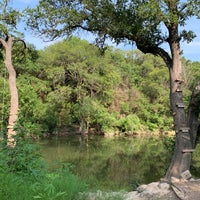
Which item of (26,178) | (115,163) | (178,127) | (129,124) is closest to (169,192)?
(178,127)

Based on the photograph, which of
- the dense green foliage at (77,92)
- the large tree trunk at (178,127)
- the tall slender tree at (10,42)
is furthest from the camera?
the dense green foliage at (77,92)

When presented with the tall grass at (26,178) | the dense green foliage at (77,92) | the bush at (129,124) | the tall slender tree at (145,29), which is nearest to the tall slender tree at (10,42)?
the tall slender tree at (145,29)

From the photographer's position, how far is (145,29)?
8.28 metres

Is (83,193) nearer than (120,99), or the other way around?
(83,193)

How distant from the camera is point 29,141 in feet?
15.5

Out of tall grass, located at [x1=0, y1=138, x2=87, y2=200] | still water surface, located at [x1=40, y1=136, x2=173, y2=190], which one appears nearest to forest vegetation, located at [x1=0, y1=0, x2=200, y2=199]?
tall grass, located at [x1=0, y1=138, x2=87, y2=200]

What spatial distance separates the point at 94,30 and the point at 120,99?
31776mm

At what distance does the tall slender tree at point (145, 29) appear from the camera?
816cm

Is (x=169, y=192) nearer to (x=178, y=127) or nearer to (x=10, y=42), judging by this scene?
(x=178, y=127)

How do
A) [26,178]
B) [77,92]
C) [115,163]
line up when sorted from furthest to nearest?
[77,92] → [115,163] → [26,178]

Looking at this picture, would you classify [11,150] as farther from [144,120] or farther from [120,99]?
[144,120]

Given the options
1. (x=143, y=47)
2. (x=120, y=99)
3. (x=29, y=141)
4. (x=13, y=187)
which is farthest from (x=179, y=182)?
(x=120, y=99)

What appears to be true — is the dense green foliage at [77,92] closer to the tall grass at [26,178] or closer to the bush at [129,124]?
the bush at [129,124]

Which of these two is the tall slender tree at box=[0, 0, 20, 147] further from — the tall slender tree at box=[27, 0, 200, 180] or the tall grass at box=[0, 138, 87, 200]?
the tall grass at box=[0, 138, 87, 200]
